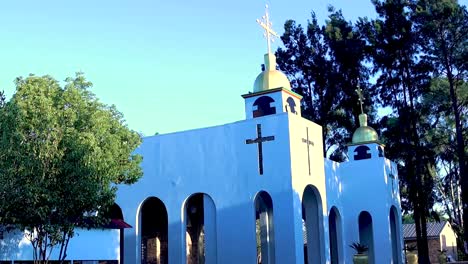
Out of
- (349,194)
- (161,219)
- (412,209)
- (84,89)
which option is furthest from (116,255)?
(412,209)

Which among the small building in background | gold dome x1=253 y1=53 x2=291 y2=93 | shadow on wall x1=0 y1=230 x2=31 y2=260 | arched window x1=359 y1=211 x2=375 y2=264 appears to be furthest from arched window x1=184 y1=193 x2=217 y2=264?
the small building in background

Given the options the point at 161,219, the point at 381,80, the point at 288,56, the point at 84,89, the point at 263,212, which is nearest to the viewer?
the point at 84,89

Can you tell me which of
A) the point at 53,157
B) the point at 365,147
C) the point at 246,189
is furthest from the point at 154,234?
the point at 53,157

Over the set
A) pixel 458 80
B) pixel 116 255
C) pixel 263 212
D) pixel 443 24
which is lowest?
pixel 116 255

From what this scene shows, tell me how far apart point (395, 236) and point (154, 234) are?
41.3ft

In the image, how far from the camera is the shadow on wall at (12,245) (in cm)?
1741

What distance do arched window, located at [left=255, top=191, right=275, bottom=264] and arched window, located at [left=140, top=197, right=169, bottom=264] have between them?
5472 mm

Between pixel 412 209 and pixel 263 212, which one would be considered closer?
pixel 263 212

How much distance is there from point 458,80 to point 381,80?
461 centimetres

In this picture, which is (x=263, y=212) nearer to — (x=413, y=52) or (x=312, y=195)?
(x=312, y=195)

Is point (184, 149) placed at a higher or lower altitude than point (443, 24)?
lower

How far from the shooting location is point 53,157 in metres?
15.6

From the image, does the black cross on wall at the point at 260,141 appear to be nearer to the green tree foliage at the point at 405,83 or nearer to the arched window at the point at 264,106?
the arched window at the point at 264,106

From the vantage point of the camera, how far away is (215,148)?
23.4 metres
